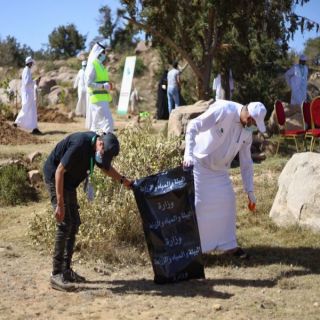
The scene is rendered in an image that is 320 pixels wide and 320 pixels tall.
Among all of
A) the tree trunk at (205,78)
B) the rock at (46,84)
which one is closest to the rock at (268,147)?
the tree trunk at (205,78)

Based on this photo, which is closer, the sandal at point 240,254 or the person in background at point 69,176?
the person in background at point 69,176

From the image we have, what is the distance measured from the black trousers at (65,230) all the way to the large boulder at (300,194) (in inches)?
104

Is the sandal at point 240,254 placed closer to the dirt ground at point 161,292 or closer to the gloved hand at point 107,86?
the dirt ground at point 161,292

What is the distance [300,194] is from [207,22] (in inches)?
332

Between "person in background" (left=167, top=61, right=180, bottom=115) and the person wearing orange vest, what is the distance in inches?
266

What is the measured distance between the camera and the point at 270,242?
6.39 m

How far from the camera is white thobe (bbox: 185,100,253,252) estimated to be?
5367 millimetres

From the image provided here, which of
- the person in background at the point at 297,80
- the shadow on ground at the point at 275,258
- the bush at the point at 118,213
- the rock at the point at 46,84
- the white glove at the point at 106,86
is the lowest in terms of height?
the shadow on ground at the point at 275,258

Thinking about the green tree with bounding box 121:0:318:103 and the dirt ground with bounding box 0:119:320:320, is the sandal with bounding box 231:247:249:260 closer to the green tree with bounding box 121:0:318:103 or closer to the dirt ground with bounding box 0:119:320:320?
the dirt ground with bounding box 0:119:320:320

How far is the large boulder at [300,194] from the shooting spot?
255 inches

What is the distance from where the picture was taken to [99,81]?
9.66 meters

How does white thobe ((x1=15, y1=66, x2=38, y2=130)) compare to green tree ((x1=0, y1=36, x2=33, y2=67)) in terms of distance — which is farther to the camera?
green tree ((x1=0, y1=36, x2=33, y2=67))

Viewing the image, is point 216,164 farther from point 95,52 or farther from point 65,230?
point 95,52

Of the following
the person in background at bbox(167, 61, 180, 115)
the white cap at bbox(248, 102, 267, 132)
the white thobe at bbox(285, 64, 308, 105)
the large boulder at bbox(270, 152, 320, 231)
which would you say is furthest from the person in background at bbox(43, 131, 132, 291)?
the person in background at bbox(167, 61, 180, 115)
